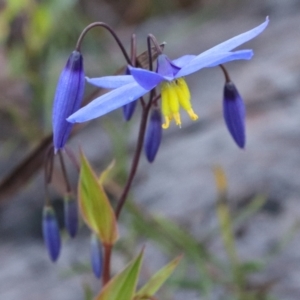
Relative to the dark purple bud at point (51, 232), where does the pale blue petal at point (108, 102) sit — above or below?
above

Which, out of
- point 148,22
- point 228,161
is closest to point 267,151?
point 228,161

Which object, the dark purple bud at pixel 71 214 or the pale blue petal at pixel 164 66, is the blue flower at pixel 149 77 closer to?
the pale blue petal at pixel 164 66

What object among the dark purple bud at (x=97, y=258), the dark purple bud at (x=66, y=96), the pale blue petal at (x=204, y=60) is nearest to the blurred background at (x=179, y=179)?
the dark purple bud at (x=97, y=258)

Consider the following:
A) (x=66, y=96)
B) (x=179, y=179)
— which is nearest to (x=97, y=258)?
(x=66, y=96)

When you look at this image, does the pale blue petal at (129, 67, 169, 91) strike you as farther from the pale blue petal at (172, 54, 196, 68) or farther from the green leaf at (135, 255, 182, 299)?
the green leaf at (135, 255, 182, 299)

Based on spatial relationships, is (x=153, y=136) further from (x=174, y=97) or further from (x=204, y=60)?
(x=204, y=60)

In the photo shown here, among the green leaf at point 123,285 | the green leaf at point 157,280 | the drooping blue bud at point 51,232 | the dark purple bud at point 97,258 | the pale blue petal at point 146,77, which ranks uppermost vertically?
the pale blue petal at point 146,77

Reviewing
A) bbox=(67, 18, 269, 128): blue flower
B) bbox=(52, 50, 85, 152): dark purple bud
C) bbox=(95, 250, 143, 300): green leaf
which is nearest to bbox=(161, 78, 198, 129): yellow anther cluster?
bbox=(67, 18, 269, 128): blue flower
